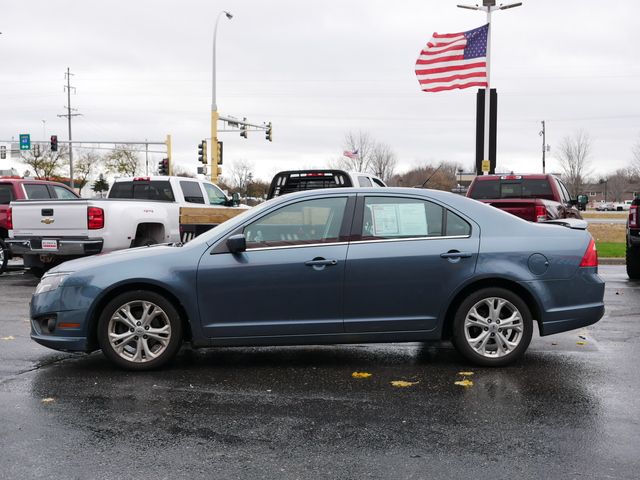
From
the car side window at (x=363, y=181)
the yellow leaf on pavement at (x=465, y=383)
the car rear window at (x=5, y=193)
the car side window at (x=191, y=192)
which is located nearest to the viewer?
the yellow leaf on pavement at (x=465, y=383)

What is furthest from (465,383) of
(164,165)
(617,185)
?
(617,185)

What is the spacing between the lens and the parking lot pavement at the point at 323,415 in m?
3.95

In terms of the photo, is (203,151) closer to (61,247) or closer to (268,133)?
Answer: (268,133)

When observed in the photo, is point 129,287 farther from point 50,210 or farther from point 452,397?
point 50,210

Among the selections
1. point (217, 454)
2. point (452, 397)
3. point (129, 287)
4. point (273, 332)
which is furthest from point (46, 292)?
point (452, 397)

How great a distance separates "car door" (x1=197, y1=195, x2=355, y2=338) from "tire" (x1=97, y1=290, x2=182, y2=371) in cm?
30

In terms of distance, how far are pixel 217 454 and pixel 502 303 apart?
303 centimetres

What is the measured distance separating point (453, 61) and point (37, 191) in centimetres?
1367

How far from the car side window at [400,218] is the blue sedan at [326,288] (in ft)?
0.04

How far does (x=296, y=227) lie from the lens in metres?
6.23

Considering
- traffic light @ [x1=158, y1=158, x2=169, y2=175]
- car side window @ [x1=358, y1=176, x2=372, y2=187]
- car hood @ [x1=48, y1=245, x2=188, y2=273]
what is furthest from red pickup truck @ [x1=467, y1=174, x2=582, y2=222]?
traffic light @ [x1=158, y1=158, x2=169, y2=175]

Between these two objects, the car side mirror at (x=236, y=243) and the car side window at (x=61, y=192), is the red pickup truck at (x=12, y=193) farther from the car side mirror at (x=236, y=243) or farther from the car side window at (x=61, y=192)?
the car side mirror at (x=236, y=243)

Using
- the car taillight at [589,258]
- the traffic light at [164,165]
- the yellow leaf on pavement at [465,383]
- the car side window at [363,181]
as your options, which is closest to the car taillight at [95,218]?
the car side window at [363,181]

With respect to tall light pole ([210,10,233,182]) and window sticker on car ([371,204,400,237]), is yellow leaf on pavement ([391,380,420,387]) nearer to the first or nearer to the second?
window sticker on car ([371,204,400,237])
